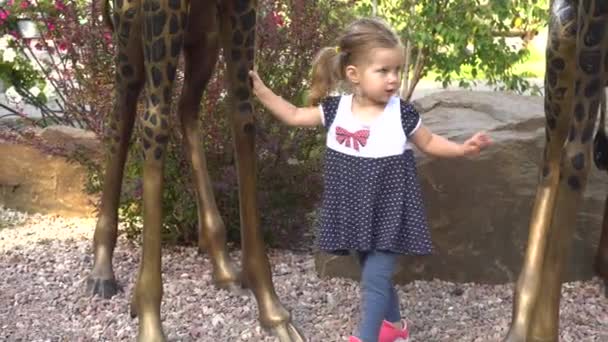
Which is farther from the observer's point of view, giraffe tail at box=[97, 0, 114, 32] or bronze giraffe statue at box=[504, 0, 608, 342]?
giraffe tail at box=[97, 0, 114, 32]

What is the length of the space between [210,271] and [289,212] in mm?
810

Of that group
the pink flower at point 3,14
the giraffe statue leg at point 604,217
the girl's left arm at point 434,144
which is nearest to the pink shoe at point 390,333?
the girl's left arm at point 434,144

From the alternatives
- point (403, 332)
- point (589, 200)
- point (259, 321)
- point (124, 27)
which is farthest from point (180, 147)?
point (589, 200)

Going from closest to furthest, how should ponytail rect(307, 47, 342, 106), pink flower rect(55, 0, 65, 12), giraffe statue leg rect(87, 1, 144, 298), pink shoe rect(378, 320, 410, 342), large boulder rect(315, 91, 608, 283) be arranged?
ponytail rect(307, 47, 342, 106), pink shoe rect(378, 320, 410, 342), giraffe statue leg rect(87, 1, 144, 298), large boulder rect(315, 91, 608, 283), pink flower rect(55, 0, 65, 12)

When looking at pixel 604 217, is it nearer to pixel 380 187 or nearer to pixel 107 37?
pixel 380 187

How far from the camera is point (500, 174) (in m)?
4.66

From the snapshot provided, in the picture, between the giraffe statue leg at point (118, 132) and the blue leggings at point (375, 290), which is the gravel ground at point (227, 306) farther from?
the blue leggings at point (375, 290)

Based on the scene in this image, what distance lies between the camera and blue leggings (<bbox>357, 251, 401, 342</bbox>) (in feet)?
11.8

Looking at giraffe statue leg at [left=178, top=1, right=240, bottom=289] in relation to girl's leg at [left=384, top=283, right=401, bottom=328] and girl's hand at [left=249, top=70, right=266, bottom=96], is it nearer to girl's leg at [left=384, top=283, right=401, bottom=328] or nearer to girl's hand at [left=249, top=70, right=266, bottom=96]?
girl's hand at [left=249, top=70, right=266, bottom=96]

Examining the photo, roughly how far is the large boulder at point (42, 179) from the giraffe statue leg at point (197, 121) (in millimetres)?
1973

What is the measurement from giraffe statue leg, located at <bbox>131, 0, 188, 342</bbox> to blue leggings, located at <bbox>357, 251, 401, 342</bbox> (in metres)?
0.78

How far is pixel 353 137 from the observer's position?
3.58 meters

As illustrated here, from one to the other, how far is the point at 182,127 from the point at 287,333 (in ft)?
4.23

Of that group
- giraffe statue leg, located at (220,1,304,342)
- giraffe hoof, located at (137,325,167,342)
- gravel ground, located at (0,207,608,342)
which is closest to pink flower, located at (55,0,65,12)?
gravel ground, located at (0,207,608,342)
